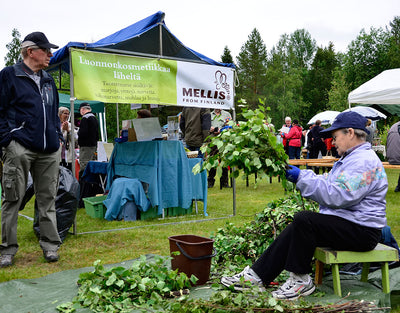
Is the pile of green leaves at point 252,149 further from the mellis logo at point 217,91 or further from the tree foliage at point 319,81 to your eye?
the tree foliage at point 319,81

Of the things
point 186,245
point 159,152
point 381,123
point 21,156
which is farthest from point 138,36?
point 381,123

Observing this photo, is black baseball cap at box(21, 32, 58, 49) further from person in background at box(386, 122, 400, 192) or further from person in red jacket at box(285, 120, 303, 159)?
person in red jacket at box(285, 120, 303, 159)

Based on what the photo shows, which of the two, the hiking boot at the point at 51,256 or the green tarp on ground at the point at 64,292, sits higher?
the hiking boot at the point at 51,256

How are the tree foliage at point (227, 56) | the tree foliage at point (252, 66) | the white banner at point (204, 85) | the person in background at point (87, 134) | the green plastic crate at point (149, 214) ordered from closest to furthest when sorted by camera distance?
the white banner at point (204, 85)
the green plastic crate at point (149, 214)
the person in background at point (87, 134)
the tree foliage at point (227, 56)
the tree foliage at point (252, 66)

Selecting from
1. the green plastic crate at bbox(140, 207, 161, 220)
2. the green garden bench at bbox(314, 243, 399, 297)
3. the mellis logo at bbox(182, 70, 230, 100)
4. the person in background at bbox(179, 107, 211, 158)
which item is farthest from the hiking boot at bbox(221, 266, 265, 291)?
the person in background at bbox(179, 107, 211, 158)

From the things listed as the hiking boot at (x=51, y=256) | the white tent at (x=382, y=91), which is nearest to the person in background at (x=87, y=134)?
the hiking boot at (x=51, y=256)

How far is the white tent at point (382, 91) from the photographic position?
28.7ft

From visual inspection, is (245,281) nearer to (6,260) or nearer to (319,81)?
(6,260)

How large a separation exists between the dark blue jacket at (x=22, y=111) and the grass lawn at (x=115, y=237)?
1.17 meters

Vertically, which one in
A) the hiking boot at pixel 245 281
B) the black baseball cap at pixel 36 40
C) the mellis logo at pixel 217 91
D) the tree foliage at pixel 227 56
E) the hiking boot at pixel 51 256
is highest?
the tree foliage at pixel 227 56

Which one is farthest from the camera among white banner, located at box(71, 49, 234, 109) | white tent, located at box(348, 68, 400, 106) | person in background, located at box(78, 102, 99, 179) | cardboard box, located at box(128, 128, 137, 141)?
white tent, located at box(348, 68, 400, 106)

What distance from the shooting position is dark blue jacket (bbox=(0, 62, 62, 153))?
12.6ft

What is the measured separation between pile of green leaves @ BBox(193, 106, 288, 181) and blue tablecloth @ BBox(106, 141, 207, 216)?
3.16m

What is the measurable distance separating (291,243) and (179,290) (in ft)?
2.92
